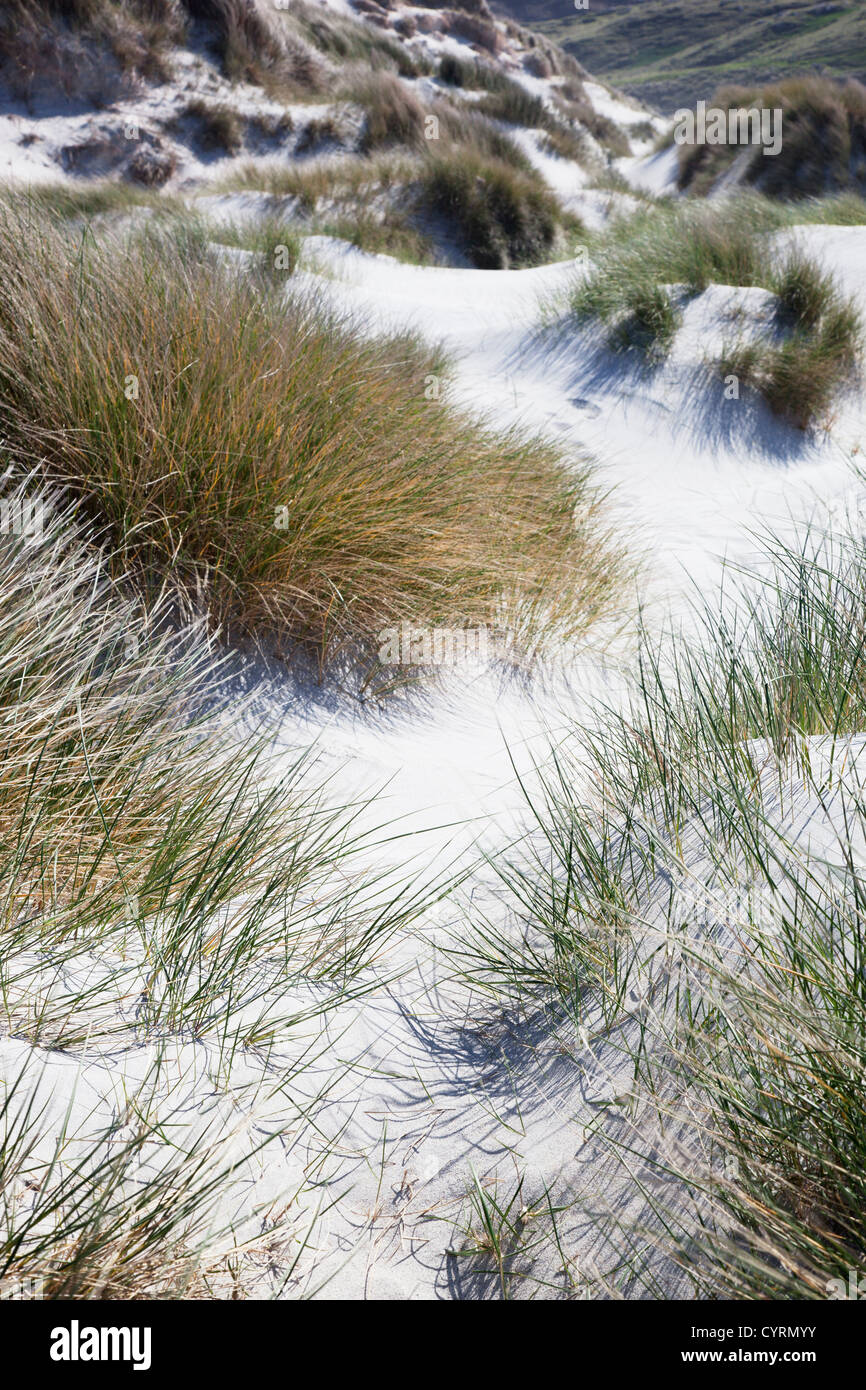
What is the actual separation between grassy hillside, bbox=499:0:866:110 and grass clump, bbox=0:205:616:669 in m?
50.0

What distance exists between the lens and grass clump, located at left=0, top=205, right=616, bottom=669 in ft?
8.98

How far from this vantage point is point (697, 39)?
6366 centimetres

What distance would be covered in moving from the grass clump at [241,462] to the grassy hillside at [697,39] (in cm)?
5003

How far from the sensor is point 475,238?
1091 centimetres

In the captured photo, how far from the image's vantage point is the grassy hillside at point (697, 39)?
1876 inches

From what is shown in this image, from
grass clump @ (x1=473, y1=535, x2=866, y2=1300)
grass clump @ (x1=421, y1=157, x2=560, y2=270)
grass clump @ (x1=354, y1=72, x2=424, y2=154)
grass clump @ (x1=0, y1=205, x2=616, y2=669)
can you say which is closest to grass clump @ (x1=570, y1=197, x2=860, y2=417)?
grass clump @ (x1=0, y1=205, x2=616, y2=669)

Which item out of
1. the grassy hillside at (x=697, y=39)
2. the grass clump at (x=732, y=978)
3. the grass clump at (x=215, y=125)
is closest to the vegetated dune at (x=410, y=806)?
the grass clump at (x=732, y=978)

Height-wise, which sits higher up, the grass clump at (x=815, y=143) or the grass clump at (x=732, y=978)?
the grass clump at (x=815, y=143)

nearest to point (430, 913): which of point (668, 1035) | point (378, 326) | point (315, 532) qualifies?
point (668, 1035)

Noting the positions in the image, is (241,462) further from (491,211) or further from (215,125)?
(215,125)

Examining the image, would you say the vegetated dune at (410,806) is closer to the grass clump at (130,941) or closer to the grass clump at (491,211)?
the grass clump at (130,941)

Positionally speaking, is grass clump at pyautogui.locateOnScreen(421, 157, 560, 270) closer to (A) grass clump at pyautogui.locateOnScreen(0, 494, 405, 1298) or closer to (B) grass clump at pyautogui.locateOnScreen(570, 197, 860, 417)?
(B) grass clump at pyautogui.locateOnScreen(570, 197, 860, 417)

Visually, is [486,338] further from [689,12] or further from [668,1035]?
[689,12]

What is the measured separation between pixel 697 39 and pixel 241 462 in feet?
273
